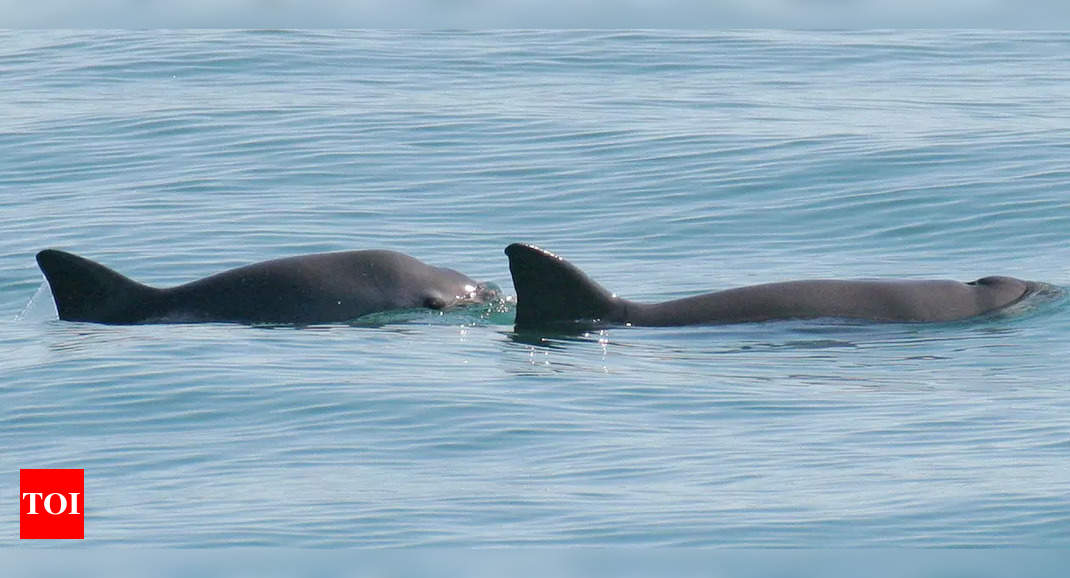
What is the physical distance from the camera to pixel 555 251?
63.6 ft

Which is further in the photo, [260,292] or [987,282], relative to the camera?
[987,282]

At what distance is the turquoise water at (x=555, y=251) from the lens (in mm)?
9008

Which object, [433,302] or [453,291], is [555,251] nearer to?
[453,291]

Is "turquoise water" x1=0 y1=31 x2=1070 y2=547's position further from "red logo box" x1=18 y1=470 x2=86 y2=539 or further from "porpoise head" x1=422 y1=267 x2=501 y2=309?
"porpoise head" x1=422 y1=267 x2=501 y2=309

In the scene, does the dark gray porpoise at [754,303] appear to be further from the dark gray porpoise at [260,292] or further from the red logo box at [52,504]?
Answer: the red logo box at [52,504]

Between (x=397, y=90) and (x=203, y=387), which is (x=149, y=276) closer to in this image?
(x=203, y=387)

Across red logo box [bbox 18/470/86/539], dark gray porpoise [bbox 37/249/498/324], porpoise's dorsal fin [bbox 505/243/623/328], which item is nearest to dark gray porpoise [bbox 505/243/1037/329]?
porpoise's dorsal fin [bbox 505/243/623/328]

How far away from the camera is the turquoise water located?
9.01m

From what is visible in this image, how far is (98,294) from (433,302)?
2463 mm

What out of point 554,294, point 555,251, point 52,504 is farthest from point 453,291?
point 52,504

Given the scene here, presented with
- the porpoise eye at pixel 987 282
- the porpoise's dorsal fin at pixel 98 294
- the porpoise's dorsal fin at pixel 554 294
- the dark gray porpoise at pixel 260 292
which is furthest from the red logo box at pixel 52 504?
the porpoise eye at pixel 987 282

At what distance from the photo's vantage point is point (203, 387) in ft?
38.9

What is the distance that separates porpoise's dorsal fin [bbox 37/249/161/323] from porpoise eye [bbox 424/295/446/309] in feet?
6.51

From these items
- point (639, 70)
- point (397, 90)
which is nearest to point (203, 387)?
point (397, 90)
